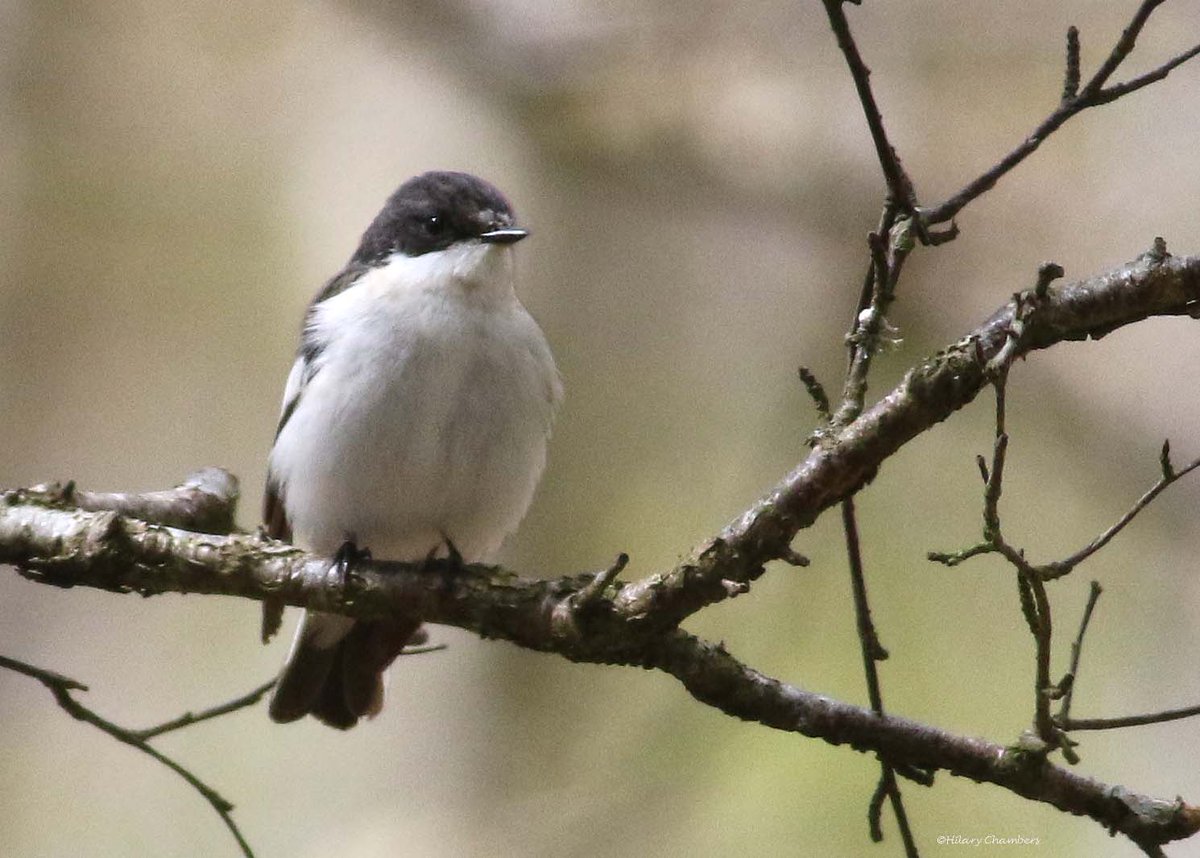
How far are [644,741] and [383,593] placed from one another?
2769mm

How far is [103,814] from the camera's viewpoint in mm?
7113

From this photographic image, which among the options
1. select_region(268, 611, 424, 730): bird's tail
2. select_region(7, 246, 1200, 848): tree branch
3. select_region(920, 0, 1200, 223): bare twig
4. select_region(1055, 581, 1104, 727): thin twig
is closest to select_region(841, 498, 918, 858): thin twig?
select_region(7, 246, 1200, 848): tree branch

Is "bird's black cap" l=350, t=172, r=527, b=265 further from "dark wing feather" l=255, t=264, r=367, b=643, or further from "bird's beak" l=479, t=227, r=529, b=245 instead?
"dark wing feather" l=255, t=264, r=367, b=643

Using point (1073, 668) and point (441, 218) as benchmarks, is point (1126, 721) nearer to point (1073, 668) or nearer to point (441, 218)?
point (1073, 668)

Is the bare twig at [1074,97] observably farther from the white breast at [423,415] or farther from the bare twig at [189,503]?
the bare twig at [189,503]

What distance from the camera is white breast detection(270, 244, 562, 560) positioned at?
404cm

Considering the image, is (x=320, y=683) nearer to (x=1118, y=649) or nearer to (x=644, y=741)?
(x=644, y=741)

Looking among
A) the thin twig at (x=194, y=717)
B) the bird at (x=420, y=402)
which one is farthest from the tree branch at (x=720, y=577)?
the bird at (x=420, y=402)

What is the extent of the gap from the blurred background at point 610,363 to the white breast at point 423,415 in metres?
1.86

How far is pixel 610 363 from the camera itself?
7289 mm

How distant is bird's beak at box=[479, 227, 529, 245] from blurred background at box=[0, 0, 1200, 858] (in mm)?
2301

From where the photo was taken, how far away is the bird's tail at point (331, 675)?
4824 millimetres

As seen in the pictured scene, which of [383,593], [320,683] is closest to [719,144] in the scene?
[320,683]

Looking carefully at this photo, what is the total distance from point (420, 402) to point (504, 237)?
0.71 m
